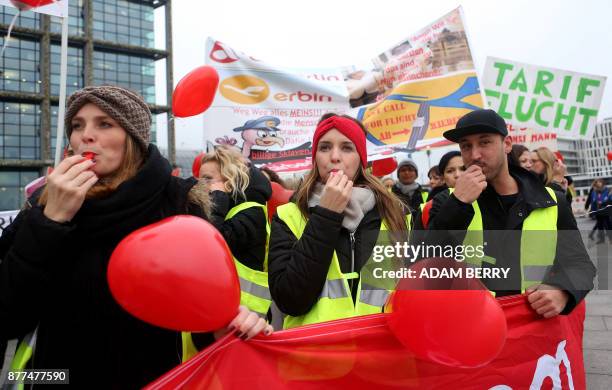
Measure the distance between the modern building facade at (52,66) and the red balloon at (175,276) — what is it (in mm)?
26553

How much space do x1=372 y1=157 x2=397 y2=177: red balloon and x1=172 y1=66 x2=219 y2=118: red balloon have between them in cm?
279

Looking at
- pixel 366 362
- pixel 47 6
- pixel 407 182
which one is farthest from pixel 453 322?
pixel 407 182

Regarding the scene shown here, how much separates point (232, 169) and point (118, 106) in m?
1.94

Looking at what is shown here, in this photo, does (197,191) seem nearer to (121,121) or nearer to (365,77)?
(121,121)

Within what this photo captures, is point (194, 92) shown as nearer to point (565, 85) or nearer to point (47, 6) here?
point (47, 6)

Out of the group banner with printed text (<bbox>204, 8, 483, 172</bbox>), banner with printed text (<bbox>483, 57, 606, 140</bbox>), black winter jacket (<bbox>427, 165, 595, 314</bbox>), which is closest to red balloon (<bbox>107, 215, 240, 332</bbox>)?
black winter jacket (<bbox>427, 165, 595, 314</bbox>)

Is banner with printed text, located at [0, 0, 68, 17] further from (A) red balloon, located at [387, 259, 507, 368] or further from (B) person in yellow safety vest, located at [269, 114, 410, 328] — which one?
(A) red balloon, located at [387, 259, 507, 368]

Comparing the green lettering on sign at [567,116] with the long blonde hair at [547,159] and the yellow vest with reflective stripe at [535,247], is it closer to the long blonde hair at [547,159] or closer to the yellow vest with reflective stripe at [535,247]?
the long blonde hair at [547,159]

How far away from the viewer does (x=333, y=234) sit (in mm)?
1690

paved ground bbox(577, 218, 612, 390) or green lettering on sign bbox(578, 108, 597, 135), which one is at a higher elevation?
green lettering on sign bbox(578, 108, 597, 135)

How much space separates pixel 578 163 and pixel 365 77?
163779mm

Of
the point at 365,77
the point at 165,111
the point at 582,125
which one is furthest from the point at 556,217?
the point at 165,111

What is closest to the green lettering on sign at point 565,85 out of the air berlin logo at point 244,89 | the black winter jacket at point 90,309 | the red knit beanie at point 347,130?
the air berlin logo at point 244,89

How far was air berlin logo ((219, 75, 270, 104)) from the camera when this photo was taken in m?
5.34
